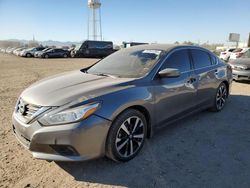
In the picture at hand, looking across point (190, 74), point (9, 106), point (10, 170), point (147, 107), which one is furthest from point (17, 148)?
point (190, 74)

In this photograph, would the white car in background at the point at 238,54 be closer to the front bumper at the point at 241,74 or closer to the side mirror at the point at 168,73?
the front bumper at the point at 241,74

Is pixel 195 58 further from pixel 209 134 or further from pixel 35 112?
pixel 35 112

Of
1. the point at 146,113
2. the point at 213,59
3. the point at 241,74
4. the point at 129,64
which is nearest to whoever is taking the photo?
the point at 146,113

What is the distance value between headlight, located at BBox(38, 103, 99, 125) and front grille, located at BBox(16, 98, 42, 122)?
0.18 m

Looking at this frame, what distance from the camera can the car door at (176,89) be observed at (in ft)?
12.2

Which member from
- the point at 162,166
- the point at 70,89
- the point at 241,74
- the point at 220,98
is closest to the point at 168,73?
the point at 162,166

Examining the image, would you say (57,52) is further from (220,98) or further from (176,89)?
(176,89)

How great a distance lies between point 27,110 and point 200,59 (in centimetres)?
339

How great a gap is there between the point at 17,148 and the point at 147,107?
2.07 m

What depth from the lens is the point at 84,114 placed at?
2799 mm

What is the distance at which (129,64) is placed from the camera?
4.09m

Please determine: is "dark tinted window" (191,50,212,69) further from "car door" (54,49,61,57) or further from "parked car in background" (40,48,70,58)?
"car door" (54,49,61,57)

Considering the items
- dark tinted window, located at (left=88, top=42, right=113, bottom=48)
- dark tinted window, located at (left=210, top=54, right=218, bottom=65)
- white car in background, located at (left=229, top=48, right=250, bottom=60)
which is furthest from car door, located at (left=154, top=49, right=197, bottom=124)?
dark tinted window, located at (left=88, top=42, right=113, bottom=48)

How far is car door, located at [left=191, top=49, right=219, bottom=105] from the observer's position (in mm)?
4645
